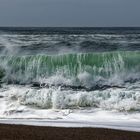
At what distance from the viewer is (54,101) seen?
10.8 meters

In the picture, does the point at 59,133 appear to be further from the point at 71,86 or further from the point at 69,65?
the point at 69,65

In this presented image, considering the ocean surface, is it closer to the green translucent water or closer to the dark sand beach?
the green translucent water

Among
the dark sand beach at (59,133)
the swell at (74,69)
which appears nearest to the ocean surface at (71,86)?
the swell at (74,69)

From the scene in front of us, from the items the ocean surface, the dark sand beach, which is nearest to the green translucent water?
the ocean surface

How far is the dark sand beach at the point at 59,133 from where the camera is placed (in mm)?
6605

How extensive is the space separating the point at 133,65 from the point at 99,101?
4.71 m

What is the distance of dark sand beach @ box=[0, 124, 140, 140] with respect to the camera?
6605 millimetres

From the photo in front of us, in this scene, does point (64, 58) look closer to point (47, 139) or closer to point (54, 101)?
point (54, 101)

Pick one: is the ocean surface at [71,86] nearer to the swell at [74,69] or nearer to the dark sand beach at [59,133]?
the swell at [74,69]

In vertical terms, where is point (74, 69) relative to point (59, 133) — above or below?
above

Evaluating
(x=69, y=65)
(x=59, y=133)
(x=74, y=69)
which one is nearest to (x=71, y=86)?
(x=74, y=69)

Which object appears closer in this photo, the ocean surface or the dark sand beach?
the dark sand beach

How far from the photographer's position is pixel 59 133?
272 inches

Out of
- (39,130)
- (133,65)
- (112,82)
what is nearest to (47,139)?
(39,130)
